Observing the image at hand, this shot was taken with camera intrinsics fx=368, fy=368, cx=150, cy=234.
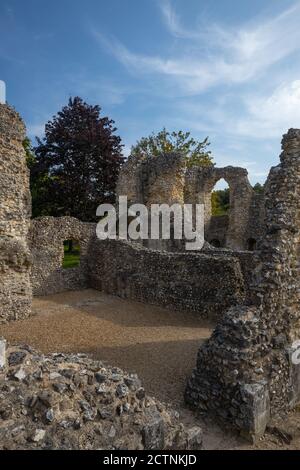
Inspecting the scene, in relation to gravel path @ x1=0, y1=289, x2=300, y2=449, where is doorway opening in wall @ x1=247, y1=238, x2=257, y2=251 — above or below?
above

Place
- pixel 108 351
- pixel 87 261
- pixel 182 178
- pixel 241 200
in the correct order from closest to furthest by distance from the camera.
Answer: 1. pixel 108 351
2. pixel 87 261
3. pixel 182 178
4. pixel 241 200

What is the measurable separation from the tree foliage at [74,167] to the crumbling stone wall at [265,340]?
15.5m

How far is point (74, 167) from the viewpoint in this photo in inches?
839

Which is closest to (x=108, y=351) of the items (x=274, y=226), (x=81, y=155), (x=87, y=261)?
(x=274, y=226)

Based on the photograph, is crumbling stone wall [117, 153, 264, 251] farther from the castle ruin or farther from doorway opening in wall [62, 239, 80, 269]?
doorway opening in wall [62, 239, 80, 269]

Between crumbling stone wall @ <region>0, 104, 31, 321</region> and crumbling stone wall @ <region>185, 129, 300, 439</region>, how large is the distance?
595 cm

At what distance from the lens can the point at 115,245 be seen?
523 inches

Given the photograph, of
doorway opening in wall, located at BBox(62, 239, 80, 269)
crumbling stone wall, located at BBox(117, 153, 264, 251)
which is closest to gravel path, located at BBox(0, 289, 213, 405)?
crumbling stone wall, located at BBox(117, 153, 264, 251)

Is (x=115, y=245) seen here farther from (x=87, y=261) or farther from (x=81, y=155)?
(x=81, y=155)

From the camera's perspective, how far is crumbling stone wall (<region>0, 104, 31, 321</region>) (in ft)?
31.2

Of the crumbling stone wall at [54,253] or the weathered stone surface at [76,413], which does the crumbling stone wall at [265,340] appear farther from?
the crumbling stone wall at [54,253]

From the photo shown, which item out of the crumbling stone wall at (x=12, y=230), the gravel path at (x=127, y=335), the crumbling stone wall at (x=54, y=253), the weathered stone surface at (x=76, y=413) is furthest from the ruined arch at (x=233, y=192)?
the weathered stone surface at (x=76, y=413)

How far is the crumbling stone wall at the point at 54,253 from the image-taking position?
13.4 meters
